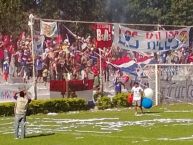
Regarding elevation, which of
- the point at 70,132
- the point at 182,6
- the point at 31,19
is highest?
the point at 182,6

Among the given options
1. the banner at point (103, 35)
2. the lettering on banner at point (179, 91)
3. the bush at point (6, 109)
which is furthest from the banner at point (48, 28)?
the lettering on banner at point (179, 91)

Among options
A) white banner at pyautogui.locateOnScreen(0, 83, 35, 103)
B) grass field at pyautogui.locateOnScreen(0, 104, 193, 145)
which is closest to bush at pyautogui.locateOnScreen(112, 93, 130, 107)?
white banner at pyautogui.locateOnScreen(0, 83, 35, 103)

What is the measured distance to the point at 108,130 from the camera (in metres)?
23.6

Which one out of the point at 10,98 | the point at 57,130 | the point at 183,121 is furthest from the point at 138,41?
the point at 57,130

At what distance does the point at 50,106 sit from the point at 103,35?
5835mm

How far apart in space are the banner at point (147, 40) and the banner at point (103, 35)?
0.52 m

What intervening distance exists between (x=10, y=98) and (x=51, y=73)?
20.3 feet

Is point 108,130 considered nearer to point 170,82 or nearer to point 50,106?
point 50,106

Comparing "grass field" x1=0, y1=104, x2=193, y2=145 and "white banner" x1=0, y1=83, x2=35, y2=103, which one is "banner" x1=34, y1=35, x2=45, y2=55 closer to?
"white banner" x1=0, y1=83, x2=35, y2=103

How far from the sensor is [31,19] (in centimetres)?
3462

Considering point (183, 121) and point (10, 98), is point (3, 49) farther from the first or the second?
point (183, 121)

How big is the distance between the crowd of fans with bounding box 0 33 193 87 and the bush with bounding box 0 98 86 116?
3.99m

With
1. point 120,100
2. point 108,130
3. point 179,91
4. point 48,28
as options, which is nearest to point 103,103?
point 120,100

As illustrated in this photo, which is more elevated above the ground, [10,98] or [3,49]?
[3,49]
